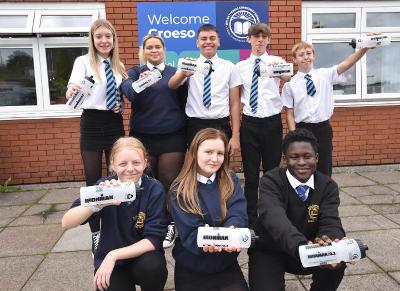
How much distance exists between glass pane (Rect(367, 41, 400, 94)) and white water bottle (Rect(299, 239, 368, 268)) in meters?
4.90

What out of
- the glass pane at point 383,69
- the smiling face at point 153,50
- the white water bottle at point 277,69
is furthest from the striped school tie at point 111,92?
the glass pane at point 383,69

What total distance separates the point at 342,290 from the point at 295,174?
1.04m

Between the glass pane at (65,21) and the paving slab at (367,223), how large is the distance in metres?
4.17

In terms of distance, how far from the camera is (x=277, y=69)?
11.0 feet

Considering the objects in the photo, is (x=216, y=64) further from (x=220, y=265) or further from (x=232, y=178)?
(x=220, y=265)

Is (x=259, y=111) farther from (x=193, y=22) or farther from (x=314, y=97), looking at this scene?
(x=193, y=22)

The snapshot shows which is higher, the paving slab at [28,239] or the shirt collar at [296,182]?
the shirt collar at [296,182]

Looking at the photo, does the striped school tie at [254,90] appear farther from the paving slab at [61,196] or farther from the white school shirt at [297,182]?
the paving slab at [61,196]

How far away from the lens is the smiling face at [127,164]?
2.38 meters

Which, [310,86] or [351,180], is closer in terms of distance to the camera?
[310,86]

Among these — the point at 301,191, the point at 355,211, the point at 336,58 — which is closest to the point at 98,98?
the point at 301,191

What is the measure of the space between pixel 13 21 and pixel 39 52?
1.71 feet

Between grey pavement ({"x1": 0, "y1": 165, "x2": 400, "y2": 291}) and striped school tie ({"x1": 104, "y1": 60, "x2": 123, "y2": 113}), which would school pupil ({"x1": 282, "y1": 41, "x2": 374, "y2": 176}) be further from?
striped school tie ({"x1": 104, "y1": 60, "x2": 123, "y2": 113})

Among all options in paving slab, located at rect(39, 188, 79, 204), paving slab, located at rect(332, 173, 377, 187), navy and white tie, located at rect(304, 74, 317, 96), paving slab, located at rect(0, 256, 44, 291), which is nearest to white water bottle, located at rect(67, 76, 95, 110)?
paving slab, located at rect(0, 256, 44, 291)
